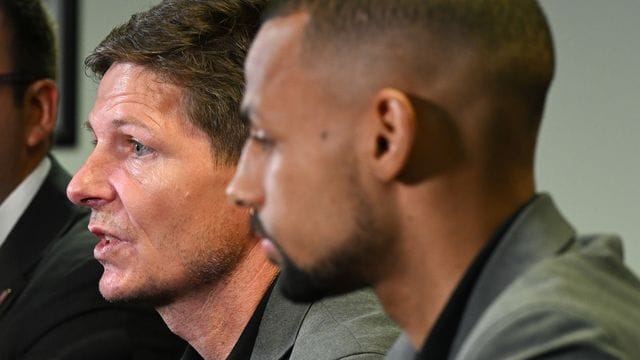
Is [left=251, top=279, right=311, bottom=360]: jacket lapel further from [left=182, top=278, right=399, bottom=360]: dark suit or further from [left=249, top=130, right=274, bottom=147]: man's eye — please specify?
[left=249, top=130, right=274, bottom=147]: man's eye

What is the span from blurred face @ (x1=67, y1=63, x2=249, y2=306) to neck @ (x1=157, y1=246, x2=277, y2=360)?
0.05 ft

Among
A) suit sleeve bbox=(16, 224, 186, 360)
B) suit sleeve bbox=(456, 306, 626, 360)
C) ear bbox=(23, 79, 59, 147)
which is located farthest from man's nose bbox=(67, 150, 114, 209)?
suit sleeve bbox=(456, 306, 626, 360)

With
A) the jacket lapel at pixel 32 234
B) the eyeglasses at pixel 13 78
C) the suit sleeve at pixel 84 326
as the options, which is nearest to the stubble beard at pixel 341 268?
the suit sleeve at pixel 84 326

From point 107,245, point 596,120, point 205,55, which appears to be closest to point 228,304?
point 107,245

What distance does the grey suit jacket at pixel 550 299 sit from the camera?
34.5 inches

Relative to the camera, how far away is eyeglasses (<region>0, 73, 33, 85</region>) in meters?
2.15

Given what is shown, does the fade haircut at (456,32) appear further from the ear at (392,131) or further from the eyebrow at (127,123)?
the eyebrow at (127,123)

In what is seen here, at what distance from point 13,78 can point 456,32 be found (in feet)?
4.37

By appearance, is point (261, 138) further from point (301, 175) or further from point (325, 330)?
point (325, 330)

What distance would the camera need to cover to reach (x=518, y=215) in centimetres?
99

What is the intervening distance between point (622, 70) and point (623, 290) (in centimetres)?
193

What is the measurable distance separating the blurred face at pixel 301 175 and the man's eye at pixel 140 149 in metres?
0.51

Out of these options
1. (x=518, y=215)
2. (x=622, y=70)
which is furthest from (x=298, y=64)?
(x=622, y=70)

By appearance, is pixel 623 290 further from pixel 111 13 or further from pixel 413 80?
pixel 111 13
